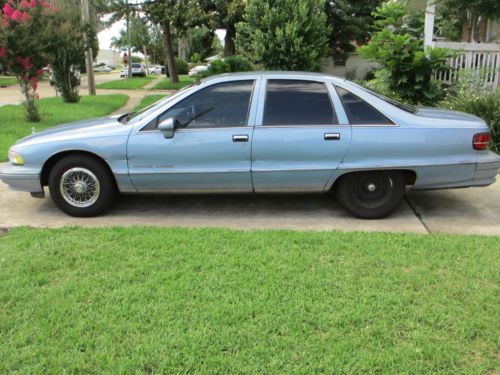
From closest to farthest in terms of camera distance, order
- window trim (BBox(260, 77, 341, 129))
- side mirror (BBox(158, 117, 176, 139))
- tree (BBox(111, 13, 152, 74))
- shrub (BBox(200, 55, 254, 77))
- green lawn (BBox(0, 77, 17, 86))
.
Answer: side mirror (BBox(158, 117, 176, 139)), window trim (BBox(260, 77, 341, 129)), shrub (BBox(200, 55, 254, 77)), green lawn (BBox(0, 77, 17, 86)), tree (BBox(111, 13, 152, 74))

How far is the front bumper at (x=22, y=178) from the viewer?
5371mm

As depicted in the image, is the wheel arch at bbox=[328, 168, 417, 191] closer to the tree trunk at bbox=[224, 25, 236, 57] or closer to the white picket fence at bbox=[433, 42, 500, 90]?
the white picket fence at bbox=[433, 42, 500, 90]

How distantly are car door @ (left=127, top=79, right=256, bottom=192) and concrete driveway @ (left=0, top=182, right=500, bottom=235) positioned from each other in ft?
1.21

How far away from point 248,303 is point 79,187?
2.78 metres

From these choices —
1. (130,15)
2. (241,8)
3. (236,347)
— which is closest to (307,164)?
(236,347)

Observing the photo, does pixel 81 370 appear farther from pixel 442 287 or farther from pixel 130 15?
pixel 130 15

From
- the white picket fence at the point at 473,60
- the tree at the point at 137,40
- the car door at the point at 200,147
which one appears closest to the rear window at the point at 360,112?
the car door at the point at 200,147

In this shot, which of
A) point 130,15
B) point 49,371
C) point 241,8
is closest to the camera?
point 49,371

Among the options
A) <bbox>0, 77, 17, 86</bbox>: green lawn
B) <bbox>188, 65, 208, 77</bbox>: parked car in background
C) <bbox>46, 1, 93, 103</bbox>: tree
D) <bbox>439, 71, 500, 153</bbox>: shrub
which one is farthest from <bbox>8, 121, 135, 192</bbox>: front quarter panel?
<bbox>0, 77, 17, 86</bbox>: green lawn

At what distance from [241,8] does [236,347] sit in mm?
21717

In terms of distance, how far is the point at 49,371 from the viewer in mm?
2785

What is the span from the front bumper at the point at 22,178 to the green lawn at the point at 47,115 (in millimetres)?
3274

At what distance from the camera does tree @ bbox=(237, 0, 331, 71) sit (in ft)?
43.6

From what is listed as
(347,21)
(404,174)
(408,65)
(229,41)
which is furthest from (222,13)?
(404,174)
